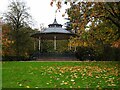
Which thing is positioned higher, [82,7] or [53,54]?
[82,7]

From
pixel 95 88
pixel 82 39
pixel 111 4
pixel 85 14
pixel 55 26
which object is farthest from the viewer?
pixel 55 26

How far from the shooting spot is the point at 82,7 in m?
14.2

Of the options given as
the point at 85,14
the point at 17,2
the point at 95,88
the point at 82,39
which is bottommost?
the point at 95,88

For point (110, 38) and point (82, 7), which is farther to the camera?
point (110, 38)

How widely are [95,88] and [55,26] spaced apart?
1161 inches

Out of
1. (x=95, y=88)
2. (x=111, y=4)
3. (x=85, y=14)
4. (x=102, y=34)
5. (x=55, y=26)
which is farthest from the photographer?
(x=55, y=26)

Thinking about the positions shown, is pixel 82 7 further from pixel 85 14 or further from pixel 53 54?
pixel 53 54

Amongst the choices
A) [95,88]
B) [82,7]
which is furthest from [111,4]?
[95,88]

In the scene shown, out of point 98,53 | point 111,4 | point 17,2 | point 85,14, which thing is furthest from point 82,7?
point 17,2

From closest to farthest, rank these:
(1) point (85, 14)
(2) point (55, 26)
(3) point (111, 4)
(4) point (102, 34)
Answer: (1) point (85, 14) → (3) point (111, 4) → (4) point (102, 34) → (2) point (55, 26)

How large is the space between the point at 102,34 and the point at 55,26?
62.1ft

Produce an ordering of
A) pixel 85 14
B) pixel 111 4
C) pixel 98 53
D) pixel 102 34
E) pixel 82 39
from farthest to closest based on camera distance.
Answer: pixel 98 53 < pixel 102 34 < pixel 82 39 < pixel 111 4 < pixel 85 14

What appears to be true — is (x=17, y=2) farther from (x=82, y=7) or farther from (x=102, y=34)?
(x=82, y=7)

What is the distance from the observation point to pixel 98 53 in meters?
33.3
